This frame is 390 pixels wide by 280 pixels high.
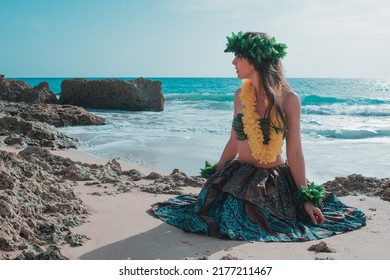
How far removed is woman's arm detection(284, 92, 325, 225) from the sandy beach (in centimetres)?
28

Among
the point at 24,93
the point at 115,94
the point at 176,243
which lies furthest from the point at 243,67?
the point at 115,94

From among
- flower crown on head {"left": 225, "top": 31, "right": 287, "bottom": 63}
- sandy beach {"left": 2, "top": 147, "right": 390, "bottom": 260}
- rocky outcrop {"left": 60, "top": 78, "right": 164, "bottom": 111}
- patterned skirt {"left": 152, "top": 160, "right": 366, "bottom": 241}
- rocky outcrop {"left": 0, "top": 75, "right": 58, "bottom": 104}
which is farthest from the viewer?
rocky outcrop {"left": 60, "top": 78, "right": 164, "bottom": 111}

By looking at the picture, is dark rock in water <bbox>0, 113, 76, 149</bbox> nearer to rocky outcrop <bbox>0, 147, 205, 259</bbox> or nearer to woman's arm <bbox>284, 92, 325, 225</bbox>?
rocky outcrop <bbox>0, 147, 205, 259</bbox>

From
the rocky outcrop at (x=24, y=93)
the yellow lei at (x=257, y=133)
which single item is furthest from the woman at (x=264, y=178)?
the rocky outcrop at (x=24, y=93)

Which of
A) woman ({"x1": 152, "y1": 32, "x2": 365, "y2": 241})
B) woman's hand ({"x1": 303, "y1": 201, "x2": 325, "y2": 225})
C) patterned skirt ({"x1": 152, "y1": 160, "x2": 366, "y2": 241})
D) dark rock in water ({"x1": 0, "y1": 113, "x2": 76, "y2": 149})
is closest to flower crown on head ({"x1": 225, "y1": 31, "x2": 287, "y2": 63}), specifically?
woman ({"x1": 152, "y1": 32, "x2": 365, "y2": 241})

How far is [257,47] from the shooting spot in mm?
3904

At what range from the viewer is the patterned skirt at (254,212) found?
3.75 metres

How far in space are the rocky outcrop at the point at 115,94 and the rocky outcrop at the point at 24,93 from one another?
92cm

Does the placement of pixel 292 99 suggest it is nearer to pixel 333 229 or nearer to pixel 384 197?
pixel 333 229

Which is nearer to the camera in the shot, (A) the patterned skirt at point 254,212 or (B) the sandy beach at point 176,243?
(B) the sandy beach at point 176,243

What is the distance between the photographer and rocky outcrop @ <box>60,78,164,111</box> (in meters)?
20.7

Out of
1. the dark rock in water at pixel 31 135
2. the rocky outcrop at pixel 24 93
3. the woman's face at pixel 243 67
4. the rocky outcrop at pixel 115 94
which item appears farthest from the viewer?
the rocky outcrop at pixel 115 94

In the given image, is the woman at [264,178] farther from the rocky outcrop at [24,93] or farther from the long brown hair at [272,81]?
the rocky outcrop at [24,93]

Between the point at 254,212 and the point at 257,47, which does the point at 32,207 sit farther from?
the point at 257,47
